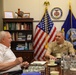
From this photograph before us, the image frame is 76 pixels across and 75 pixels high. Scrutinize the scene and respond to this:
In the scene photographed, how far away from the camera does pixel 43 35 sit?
226 inches

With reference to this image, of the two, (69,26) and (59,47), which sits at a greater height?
(69,26)

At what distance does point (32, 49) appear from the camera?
18.0 feet

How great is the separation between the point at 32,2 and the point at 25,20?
74 cm

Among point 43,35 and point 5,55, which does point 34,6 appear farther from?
point 5,55

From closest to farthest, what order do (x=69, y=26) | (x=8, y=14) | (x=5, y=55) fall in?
(x=5, y=55) → (x=8, y=14) → (x=69, y=26)

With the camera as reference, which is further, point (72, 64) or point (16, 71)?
point (16, 71)

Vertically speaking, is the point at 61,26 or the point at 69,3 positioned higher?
the point at 69,3

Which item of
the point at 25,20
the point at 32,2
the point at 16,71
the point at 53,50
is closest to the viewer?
the point at 16,71

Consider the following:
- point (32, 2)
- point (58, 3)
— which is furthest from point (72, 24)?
point (32, 2)

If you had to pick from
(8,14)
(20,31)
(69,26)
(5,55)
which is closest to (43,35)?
(20,31)

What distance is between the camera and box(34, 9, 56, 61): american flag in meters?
5.71

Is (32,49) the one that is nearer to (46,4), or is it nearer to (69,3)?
(46,4)

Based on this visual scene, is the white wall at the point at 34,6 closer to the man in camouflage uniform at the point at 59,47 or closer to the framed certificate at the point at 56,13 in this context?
the framed certificate at the point at 56,13

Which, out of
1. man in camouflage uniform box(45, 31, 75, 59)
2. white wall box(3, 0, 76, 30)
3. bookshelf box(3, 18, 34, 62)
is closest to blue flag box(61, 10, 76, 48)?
white wall box(3, 0, 76, 30)
